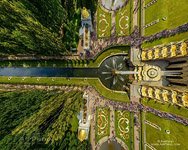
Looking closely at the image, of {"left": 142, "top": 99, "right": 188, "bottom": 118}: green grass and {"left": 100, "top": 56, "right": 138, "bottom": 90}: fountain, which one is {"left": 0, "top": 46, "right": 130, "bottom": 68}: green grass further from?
{"left": 142, "top": 99, "right": 188, "bottom": 118}: green grass

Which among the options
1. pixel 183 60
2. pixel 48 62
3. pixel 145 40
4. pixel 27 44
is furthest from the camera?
pixel 48 62

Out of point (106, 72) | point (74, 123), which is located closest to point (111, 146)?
point (74, 123)

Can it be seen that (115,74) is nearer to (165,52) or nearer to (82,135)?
(165,52)

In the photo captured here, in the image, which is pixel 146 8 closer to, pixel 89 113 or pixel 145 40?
pixel 145 40

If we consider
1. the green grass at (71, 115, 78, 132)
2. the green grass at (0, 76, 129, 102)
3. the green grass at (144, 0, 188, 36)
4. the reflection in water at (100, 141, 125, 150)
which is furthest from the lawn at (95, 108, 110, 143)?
the green grass at (144, 0, 188, 36)

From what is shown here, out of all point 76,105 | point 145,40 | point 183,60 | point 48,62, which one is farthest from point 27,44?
point 183,60

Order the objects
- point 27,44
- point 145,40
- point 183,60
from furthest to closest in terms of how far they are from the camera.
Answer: point 145,40 → point 27,44 → point 183,60

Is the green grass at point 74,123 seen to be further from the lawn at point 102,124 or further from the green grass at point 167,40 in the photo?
the green grass at point 167,40
